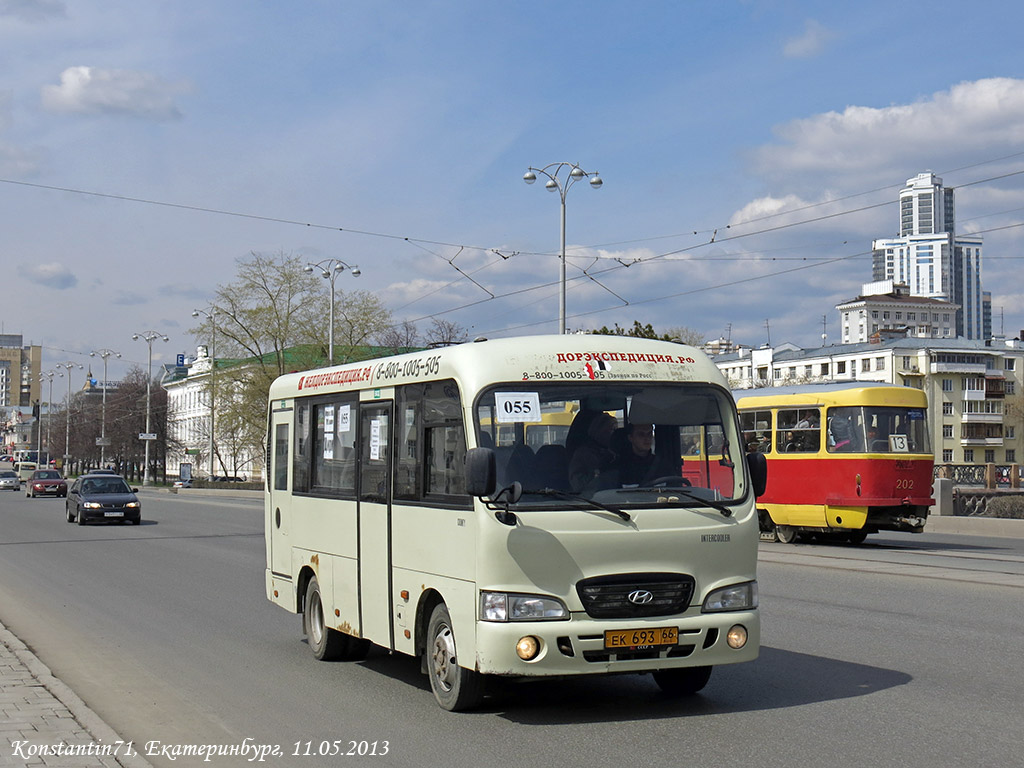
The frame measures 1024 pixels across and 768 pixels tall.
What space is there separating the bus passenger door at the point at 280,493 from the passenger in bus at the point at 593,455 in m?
4.15

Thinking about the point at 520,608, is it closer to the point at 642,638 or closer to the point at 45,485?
the point at 642,638

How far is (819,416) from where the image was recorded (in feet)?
78.1

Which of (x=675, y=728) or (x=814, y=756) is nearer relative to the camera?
(x=814, y=756)

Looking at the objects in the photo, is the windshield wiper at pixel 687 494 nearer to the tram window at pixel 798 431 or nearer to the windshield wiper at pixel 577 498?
the windshield wiper at pixel 577 498

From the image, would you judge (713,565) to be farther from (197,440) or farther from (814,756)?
(197,440)

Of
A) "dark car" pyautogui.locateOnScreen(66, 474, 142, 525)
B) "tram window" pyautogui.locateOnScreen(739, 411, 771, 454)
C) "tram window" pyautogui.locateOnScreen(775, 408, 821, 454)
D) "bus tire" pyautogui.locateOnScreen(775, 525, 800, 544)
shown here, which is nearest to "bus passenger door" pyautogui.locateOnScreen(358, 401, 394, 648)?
"tram window" pyautogui.locateOnScreen(775, 408, 821, 454)

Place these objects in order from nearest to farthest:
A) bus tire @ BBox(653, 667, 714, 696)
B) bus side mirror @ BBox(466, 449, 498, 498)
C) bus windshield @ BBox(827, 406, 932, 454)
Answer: bus side mirror @ BBox(466, 449, 498, 498)
bus tire @ BBox(653, 667, 714, 696)
bus windshield @ BBox(827, 406, 932, 454)

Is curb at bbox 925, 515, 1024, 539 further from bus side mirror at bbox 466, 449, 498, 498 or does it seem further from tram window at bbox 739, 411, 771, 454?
bus side mirror at bbox 466, 449, 498, 498

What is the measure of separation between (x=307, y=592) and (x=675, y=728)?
14.3 feet

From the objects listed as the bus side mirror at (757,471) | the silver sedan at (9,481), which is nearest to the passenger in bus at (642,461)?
the bus side mirror at (757,471)

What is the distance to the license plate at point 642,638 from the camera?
725 centimetres

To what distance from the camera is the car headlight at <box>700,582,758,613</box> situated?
7594mm

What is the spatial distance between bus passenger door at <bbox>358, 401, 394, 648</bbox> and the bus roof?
0.61m

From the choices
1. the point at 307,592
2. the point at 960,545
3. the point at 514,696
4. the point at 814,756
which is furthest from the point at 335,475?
the point at 960,545
